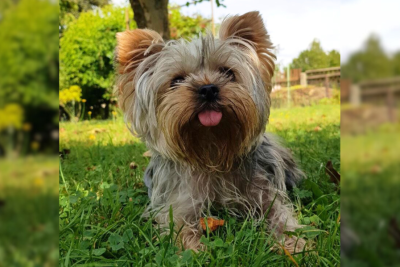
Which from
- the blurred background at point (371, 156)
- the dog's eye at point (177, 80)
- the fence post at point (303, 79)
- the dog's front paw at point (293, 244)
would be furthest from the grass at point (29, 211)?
the fence post at point (303, 79)

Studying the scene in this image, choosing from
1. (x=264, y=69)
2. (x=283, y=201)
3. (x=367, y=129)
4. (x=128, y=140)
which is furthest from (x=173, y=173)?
(x=128, y=140)

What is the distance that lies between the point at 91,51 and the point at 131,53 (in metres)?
9.70

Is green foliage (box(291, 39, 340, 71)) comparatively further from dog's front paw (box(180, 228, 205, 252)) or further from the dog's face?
dog's front paw (box(180, 228, 205, 252))

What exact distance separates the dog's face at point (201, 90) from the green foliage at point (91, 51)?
30.1ft

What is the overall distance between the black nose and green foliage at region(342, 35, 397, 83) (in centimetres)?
211

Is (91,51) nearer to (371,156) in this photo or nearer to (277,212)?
(277,212)

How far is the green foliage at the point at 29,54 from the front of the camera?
1.73 ft

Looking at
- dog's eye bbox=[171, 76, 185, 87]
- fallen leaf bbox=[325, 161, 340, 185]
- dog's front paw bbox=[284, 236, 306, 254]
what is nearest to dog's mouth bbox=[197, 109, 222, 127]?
dog's eye bbox=[171, 76, 185, 87]

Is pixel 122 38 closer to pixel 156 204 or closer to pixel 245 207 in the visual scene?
pixel 156 204

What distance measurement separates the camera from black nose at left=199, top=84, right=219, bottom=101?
2.48 meters

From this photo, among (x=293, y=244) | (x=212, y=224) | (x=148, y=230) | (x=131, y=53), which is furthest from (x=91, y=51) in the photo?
(x=293, y=244)

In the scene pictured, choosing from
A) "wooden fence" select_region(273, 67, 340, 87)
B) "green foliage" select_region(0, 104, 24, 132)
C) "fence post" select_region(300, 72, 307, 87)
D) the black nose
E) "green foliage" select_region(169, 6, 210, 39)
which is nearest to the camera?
"green foliage" select_region(0, 104, 24, 132)

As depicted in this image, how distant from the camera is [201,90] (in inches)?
98.0

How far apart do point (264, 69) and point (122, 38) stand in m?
1.14
